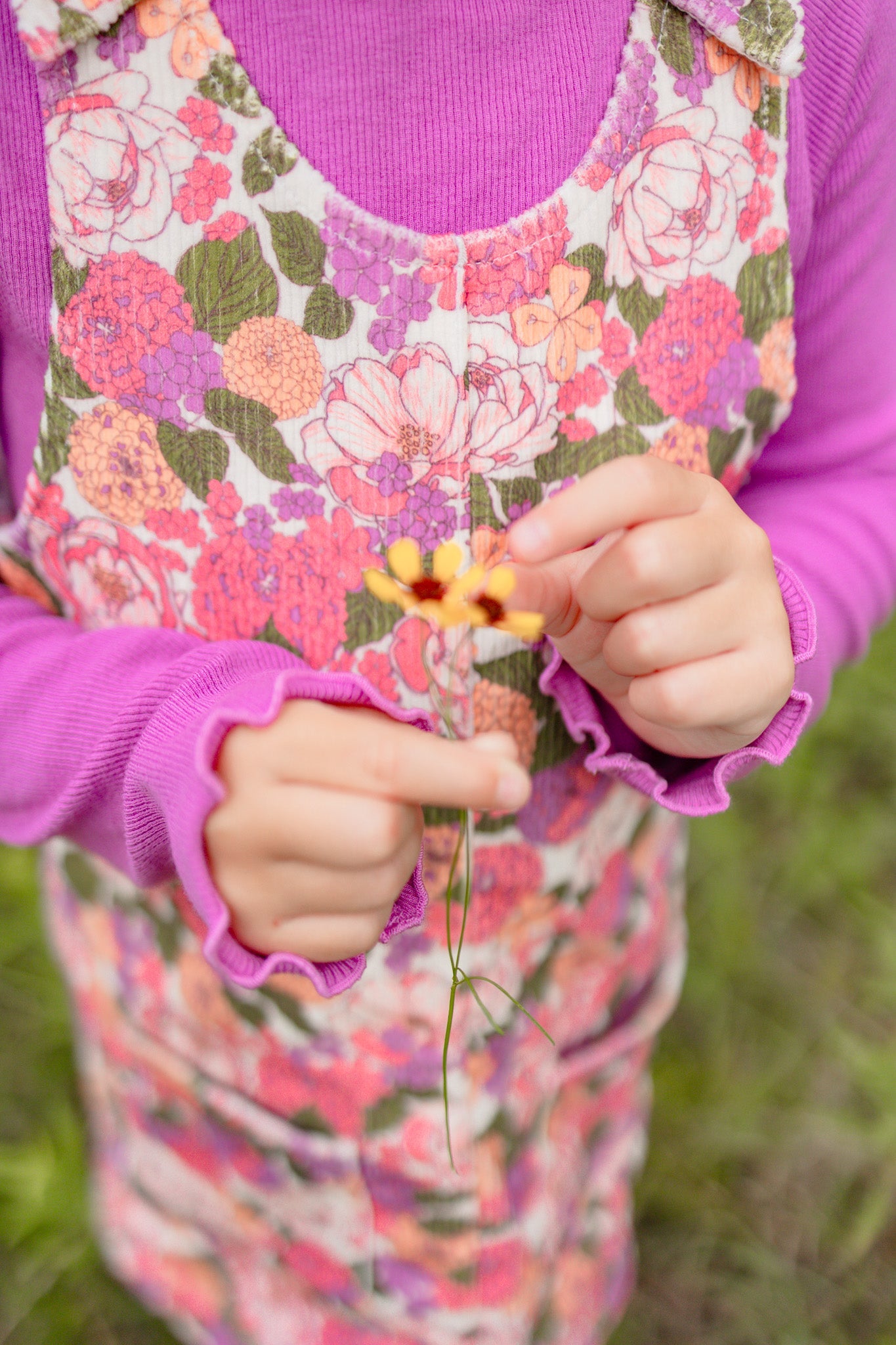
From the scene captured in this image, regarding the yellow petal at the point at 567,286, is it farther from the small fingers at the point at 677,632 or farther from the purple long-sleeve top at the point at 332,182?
the small fingers at the point at 677,632

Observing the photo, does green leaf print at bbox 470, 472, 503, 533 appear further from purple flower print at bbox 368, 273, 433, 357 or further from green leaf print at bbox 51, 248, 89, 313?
green leaf print at bbox 51, 248, 89, 313

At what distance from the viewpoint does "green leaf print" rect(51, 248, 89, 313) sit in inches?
15.5

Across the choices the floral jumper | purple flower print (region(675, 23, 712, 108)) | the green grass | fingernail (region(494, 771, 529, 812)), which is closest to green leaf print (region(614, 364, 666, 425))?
the floral jumper

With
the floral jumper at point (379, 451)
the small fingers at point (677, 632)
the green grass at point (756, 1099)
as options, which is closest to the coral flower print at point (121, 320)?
the floral jumper at point (379, 451)

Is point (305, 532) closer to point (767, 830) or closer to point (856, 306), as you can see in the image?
point (856, 306)

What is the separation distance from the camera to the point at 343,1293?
627 millimetres

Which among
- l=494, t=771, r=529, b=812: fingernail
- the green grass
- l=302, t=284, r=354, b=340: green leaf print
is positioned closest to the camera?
l=494, t=771, r=529, b=812: fingernail

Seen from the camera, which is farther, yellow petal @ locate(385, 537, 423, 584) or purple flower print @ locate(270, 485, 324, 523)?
purple flower print @ locate(270, 485, 324, 523)

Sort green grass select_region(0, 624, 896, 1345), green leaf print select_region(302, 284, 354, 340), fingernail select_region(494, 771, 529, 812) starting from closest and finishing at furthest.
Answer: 1. fingernail select_region(494, 771, 529, 812)
2. green leaf print select_region(302, 284, 354, 340)
3. green grass select_region(0, 624, 896, 1345)

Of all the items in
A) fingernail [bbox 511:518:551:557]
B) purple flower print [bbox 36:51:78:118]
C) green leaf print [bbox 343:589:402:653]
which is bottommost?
green leaf print [bbox 343:589:402:653]

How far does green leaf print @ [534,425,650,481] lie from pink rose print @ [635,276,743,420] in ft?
0.07

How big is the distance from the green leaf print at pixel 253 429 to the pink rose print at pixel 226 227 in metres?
0.06

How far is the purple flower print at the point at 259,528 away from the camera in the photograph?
0.43m

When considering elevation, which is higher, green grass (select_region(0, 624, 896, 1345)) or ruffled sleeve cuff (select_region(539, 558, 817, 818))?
ruffled sleeve cuff (select_region(539, 558, 817, 818))
